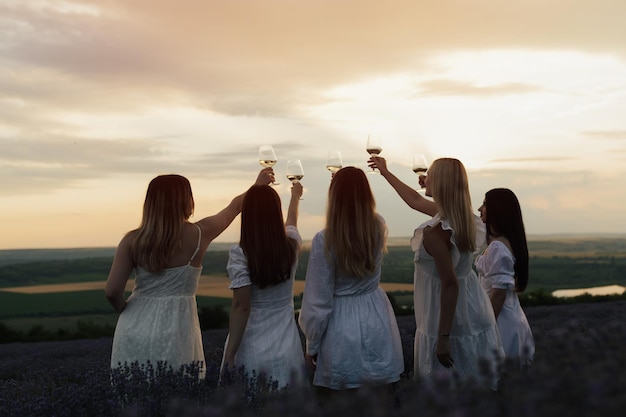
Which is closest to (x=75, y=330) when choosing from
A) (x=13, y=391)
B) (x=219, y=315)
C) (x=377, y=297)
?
(x=219, y=315)

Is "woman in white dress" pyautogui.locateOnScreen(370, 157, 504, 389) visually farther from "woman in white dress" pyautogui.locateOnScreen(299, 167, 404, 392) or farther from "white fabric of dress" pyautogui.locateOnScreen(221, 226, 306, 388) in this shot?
"white fabric of dress" pyautogui.locateOnScreen(221, 226, 306, 388)

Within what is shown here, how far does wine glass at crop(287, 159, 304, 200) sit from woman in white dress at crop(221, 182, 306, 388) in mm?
968

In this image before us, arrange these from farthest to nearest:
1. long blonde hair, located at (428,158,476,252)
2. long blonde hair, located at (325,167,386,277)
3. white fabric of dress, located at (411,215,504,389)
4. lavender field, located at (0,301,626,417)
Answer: white fabric of dress, located at (411,215,504,389), long blonde hair, located at (428,158,476,252), long blonde hair, located at (325,167,386,277), lavender field, located at (0,301,626,417)

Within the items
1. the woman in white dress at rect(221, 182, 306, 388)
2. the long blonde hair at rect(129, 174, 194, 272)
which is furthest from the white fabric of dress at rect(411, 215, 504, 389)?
the long blonde hair at rect(129, 174, 194, 272)

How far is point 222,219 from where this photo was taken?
522 cm

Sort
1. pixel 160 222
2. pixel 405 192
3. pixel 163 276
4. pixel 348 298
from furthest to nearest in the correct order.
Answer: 1. pixel 405 192
2. pixel 163 276
3. pixel 160 222
4. pixel 348 298

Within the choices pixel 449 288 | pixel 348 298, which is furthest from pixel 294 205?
pixel 449 288

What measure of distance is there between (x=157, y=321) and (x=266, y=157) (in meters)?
1.58

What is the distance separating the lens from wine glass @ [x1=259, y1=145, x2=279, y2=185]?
5.76 meters

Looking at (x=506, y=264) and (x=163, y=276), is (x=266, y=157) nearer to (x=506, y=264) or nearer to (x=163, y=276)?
(x=163, y=276)

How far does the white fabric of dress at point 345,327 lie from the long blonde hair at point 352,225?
0.25 ft

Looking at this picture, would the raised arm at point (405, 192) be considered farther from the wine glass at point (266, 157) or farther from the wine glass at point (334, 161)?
the wine glass at point (266, 157)

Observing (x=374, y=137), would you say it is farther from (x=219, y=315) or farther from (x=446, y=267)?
(x=219, y=315)

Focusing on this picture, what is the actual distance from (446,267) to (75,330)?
12959mm
